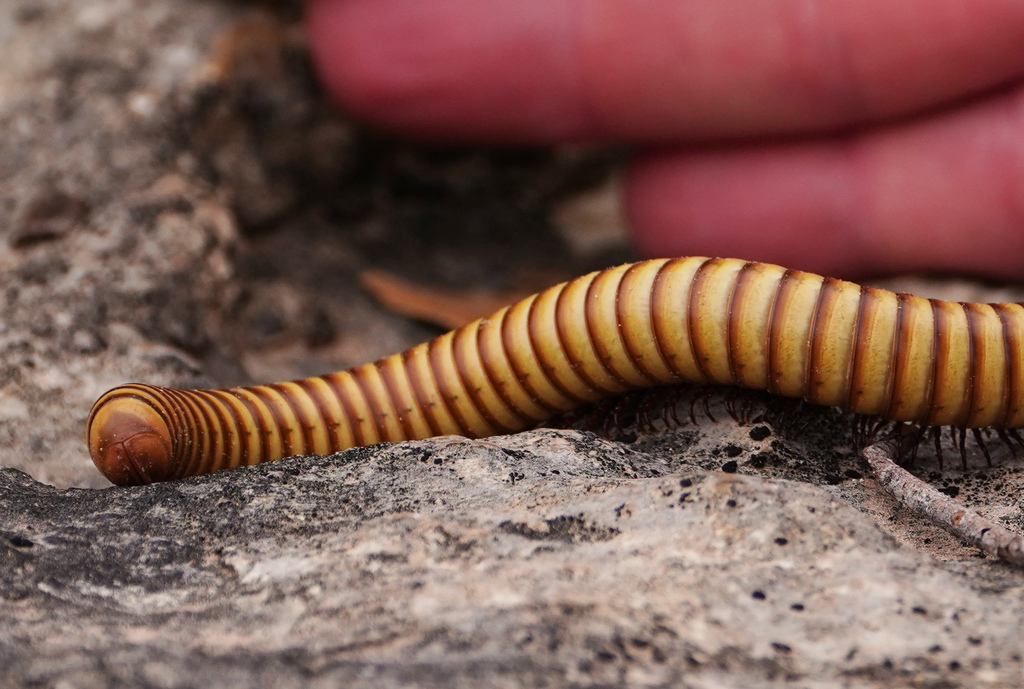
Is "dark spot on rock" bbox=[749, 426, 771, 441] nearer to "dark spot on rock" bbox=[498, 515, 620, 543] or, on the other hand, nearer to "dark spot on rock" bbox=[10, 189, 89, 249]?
"dark spot on rock" bbox=[498, 515, 620, 543]

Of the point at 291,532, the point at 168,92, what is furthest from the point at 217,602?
the point at 168,92

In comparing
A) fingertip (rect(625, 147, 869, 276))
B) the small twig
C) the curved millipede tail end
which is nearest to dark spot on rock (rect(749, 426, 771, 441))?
the small twig

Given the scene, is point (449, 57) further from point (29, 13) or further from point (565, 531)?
point (565, 531)

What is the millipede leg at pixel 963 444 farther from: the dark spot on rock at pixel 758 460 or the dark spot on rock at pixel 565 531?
the dark spot on rock at pixel 565 531

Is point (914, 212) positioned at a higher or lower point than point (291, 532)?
higher

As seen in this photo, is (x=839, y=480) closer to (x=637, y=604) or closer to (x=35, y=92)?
(x=637, y=604)

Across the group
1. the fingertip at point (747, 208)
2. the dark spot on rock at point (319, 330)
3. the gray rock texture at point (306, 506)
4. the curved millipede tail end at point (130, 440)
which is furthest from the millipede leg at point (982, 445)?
the dark spot on rock at point (319, 330)

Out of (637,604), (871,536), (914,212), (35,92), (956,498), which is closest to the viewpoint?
(637,604)

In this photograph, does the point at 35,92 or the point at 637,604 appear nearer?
the point at 637,604
